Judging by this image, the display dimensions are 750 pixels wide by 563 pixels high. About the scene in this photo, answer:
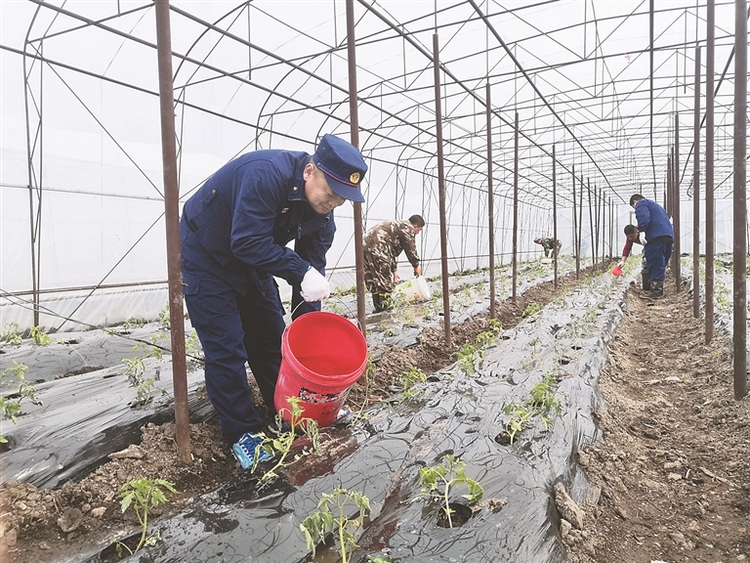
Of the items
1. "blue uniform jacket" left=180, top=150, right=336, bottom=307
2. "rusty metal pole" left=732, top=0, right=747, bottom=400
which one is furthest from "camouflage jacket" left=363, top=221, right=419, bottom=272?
"blue uniform jacket" left=180, top=150, right=336, bottom=307

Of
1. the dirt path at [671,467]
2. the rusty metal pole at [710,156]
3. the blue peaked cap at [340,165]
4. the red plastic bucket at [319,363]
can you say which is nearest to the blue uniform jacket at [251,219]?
the blue peaked cap at [340,165]

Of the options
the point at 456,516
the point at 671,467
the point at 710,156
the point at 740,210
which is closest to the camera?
the point at 456,516

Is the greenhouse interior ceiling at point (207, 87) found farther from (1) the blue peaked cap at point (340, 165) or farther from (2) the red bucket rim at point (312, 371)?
(2) the red bucket rim at point (312, 371)

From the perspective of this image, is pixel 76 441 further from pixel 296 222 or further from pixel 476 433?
pixel 476 433

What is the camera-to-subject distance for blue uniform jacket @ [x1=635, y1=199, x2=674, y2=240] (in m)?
8.83

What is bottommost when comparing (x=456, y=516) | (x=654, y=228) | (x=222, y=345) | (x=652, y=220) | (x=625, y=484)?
(x=625, y=484)

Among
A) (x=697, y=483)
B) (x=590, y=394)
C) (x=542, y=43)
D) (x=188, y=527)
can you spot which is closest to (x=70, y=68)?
(x=188, y=527)

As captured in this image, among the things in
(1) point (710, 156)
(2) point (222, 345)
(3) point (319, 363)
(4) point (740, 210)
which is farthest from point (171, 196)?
(1) point (710, 156)

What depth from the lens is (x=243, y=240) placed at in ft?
7.49

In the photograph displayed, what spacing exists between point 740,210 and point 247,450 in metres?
3.48

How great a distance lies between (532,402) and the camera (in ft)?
9.46

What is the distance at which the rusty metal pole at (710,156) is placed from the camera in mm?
4105

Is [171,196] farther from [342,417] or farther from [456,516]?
[456,516]

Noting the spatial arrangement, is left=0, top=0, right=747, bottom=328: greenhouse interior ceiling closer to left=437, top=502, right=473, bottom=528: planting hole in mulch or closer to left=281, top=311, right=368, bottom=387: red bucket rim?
left=281, top=311, right=368, bottom=387: red bucket rim
